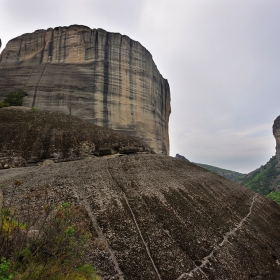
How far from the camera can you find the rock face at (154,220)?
601cm

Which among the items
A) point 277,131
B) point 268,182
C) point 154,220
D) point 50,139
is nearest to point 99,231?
point 154,220

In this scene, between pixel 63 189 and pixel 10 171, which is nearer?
pixel 63 189

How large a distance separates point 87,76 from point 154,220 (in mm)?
28901

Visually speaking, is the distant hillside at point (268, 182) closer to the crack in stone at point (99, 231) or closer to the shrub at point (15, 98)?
the shrub at point (15, 98)

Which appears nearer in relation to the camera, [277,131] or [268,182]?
[268,182]

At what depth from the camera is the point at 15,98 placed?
28.3 m

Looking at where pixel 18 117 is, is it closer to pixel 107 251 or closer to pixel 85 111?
pixel 107 251

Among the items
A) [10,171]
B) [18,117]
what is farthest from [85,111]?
[10,171]

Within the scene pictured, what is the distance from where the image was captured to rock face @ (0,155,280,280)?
6008 mm

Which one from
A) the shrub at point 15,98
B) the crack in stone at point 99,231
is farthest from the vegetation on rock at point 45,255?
the shrub at point 15,98

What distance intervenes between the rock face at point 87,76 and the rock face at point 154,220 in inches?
823

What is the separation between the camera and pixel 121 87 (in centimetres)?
3300

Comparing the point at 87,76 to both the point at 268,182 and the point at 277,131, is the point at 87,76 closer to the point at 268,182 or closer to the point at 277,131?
the point at 268,182

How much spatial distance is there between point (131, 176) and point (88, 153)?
455 centimetres
